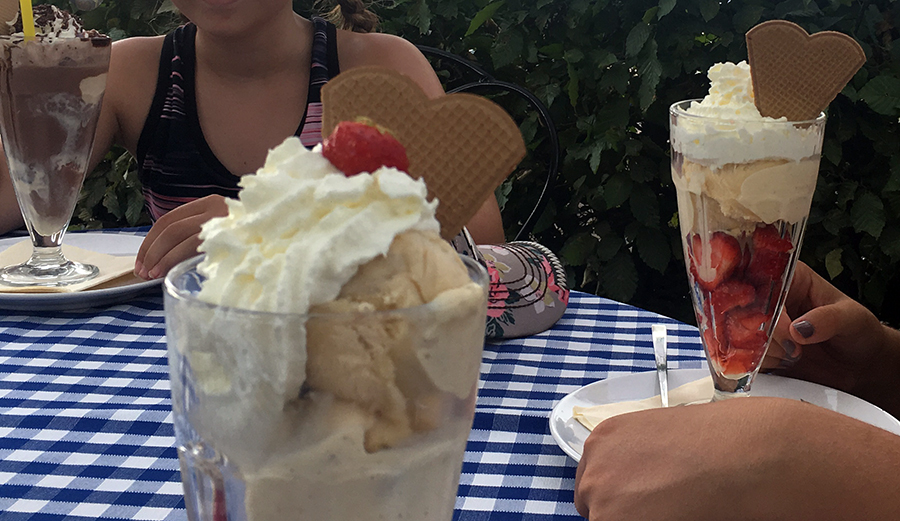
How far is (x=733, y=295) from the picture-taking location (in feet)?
3.16

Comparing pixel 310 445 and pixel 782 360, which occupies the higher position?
pixel 310 445

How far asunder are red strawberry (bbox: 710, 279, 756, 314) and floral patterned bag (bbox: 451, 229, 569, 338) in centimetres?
25

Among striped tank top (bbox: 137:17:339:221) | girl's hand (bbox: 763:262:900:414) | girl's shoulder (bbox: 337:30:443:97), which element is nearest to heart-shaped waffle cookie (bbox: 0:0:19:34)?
striped tank top (bbox: 137:17:339:221)

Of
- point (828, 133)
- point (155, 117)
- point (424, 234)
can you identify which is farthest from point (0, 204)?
point (828, 133)

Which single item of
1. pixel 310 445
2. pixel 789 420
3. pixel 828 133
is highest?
pixel 310 445

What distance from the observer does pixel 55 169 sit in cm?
130

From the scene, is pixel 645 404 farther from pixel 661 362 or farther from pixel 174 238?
pixel 174 238

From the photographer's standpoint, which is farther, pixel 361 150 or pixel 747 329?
pixel 747 329

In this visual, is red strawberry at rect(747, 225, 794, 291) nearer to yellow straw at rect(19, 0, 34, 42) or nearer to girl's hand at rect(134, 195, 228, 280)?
girl's hand at rect(134, 195, 228, 280)

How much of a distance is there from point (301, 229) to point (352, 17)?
1755 mm

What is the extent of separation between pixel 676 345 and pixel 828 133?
1.45 m

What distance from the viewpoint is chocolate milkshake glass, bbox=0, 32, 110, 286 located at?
122 centimetres

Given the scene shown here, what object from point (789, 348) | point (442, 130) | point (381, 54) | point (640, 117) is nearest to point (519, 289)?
point (789, 348)

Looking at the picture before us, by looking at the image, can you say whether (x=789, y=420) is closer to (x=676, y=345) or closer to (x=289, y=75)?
(x=676, y=345)
